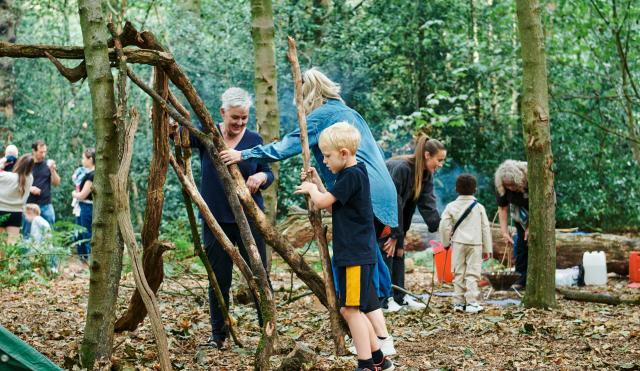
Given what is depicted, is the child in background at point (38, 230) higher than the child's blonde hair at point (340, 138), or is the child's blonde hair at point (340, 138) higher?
the child's blonde hair at point (340, 138)

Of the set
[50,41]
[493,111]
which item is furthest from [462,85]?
[50,41]

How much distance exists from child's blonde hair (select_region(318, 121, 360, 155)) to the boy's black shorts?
2.24 ft

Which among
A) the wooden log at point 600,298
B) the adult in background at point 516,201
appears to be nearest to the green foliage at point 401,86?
the adult in background at point 516,201

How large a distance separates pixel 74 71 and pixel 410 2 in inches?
573

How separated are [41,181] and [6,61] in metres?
4.38

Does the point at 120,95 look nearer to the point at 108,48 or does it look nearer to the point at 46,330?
the point at 108,48

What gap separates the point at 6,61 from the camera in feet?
51.8

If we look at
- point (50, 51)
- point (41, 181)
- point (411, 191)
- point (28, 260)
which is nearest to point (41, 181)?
point (41, 181)

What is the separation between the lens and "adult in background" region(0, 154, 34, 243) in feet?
37.0

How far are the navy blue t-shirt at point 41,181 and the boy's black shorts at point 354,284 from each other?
339 inches

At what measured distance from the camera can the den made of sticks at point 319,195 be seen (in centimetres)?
486

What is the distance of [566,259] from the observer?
12461mm

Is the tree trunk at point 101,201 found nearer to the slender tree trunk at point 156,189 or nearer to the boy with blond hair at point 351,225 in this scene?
the slender tree trunk at point 156,189

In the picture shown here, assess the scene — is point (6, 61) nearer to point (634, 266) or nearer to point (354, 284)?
point (634, 266)
